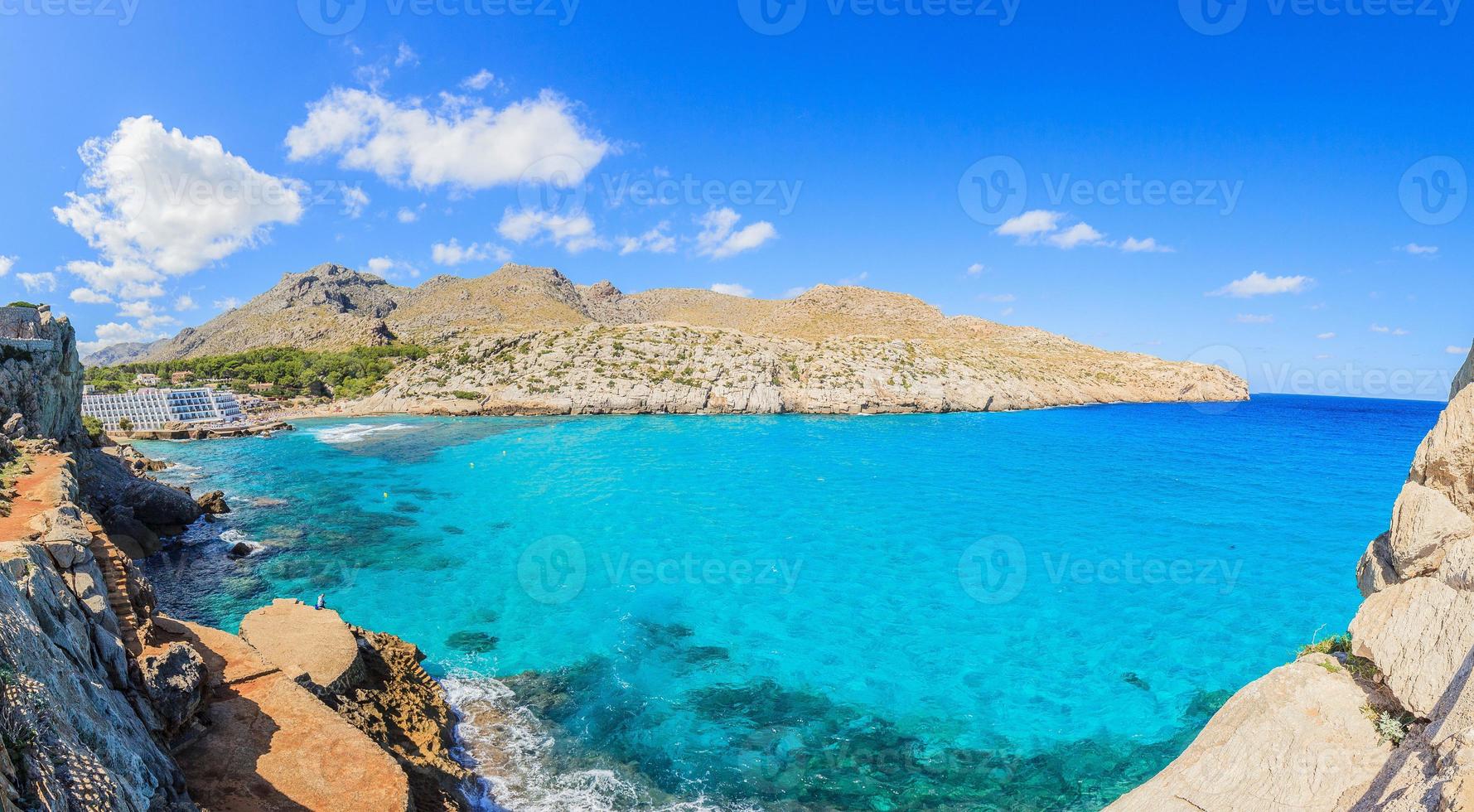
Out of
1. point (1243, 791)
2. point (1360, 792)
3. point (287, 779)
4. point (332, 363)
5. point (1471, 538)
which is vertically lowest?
point (287, 779)

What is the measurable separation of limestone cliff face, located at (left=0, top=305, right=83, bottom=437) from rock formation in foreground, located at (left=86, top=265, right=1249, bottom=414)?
58349mm

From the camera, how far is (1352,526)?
3269 cm

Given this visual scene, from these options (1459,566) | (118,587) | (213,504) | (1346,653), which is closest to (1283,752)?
(1346,653)

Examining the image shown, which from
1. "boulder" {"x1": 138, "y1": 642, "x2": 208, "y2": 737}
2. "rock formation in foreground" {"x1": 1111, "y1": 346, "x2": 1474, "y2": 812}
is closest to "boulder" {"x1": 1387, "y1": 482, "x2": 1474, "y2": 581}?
"rock formation in foreground" {"x1": 1111, "y1": 346, "x2": 1474, "y2": 812}

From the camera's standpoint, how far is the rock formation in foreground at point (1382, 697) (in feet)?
19.0

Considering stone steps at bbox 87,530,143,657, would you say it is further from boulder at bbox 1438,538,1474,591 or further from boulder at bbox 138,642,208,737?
boulder at bbox 1438,538,1474,591

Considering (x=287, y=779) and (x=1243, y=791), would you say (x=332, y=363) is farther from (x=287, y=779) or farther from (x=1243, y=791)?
(x=1243, y=791)

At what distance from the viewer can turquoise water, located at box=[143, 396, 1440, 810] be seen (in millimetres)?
13156

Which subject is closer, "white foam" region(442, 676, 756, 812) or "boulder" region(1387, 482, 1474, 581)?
"boulder" region(1387, 482, 1474, 581)

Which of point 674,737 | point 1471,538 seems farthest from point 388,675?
point 1471,538

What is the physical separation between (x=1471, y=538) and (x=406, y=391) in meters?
105

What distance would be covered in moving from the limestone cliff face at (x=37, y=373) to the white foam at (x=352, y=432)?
3235 cm

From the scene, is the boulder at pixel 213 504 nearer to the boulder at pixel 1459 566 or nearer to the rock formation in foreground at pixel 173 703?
the rock formation in foreground at pixel 173 703

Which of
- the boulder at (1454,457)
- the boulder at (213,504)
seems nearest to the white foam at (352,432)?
the boulder at (213,504)
